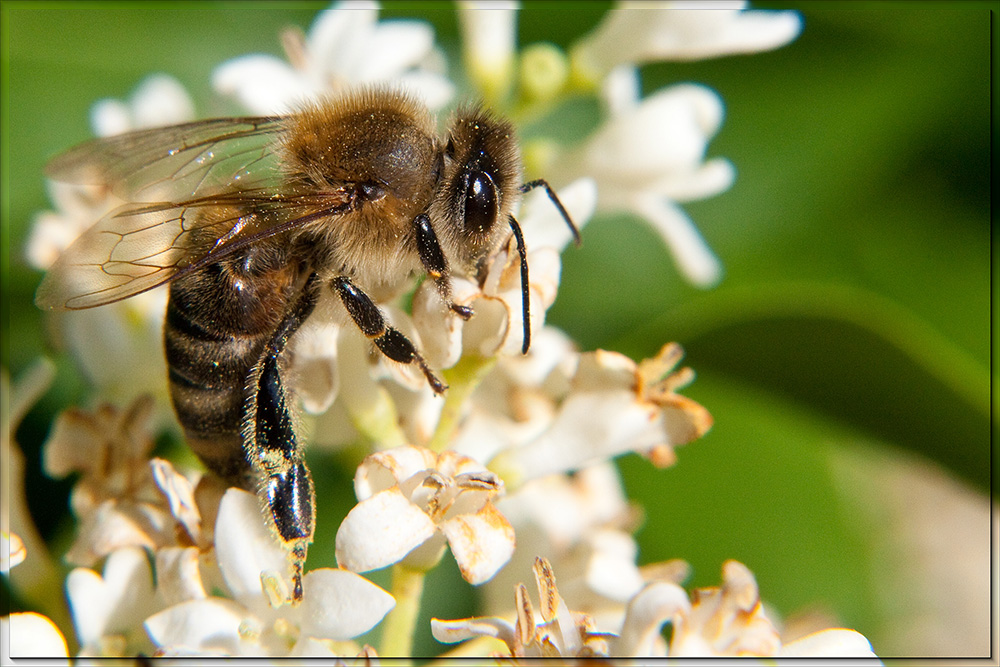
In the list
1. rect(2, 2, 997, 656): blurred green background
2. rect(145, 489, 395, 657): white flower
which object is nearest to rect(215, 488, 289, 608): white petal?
rect(145, 489, 395, 657): white flower

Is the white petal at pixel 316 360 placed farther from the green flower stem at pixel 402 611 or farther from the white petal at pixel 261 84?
the white petal at pixel 261 84

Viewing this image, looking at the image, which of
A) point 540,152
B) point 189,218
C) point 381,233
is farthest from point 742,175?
point 189,218

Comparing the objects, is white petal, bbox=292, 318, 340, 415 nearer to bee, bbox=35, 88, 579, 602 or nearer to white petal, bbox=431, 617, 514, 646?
bee, bbox=35, 88, 579, 602

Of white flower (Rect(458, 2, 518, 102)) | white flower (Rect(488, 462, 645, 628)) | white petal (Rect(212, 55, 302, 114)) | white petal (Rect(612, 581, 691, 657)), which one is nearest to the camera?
white petal (Rect(612, 581, 691, 657))

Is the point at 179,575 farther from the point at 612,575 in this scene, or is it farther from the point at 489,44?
the point at 489,44

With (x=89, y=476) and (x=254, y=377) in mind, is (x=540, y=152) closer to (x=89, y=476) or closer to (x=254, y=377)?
(x=254, y=377)

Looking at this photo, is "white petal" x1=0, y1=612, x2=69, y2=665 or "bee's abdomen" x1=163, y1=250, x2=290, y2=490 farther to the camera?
→ "bee's abdomen" x1=163, y1=250, x2=290, y2=490
